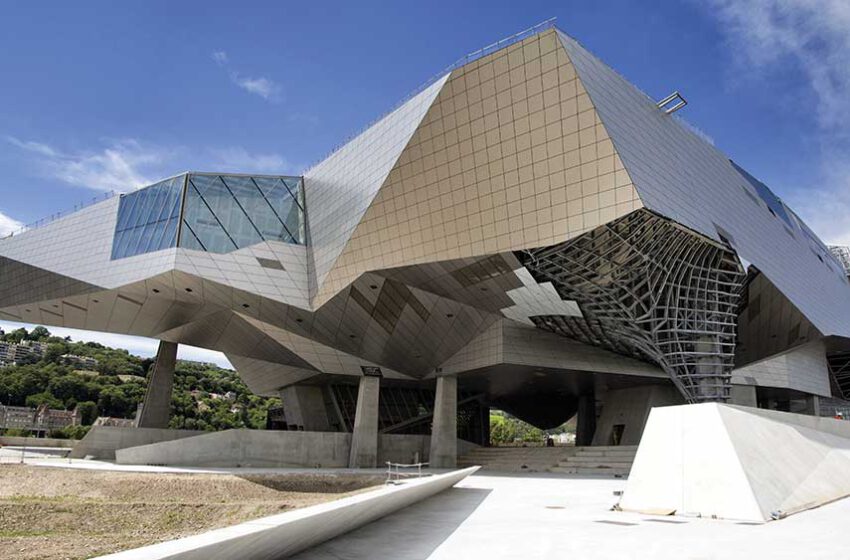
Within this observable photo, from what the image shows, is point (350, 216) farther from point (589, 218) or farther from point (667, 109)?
point (667, 109)

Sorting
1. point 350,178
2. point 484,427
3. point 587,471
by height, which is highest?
point 350,178

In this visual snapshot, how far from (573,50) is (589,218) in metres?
7.31

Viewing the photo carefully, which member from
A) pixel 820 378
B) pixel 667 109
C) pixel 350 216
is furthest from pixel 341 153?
pixel 820 378

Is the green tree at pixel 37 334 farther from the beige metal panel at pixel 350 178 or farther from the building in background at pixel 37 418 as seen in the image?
the beige metal panel at pixel 350 178

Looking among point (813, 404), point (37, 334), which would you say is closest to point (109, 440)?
point (813, 404)

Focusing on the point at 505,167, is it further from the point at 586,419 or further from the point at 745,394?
the point at 586,419

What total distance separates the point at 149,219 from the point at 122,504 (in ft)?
71.5

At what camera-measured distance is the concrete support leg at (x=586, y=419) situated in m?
57.6

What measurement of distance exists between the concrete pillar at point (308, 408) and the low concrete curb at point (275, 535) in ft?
133

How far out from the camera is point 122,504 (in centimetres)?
1883

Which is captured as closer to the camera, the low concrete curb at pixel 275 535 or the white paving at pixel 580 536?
the low concrete curb at pixel 275 535

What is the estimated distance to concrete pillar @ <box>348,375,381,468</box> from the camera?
4075cm

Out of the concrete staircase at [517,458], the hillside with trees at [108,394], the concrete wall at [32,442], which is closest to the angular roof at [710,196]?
the concrete staircase at [517,458]

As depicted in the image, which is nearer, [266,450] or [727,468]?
[727,468]
